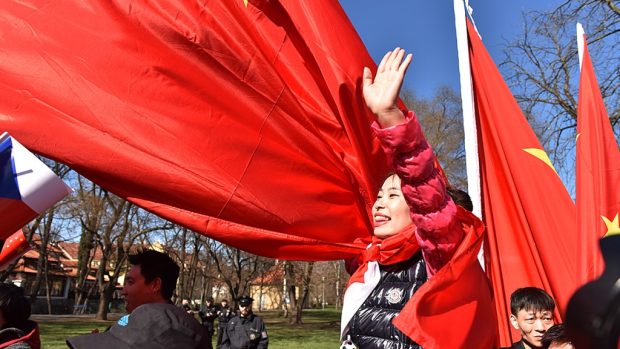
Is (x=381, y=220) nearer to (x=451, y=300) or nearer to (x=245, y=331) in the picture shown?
(x=451, y=300)

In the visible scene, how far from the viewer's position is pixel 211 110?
342 centimetres

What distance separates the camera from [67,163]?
3.07 m

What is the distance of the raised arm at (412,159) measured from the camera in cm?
237

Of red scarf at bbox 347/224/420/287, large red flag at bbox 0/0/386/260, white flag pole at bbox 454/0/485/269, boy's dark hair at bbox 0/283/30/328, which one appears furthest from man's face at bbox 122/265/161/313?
white flag pole at bbox 454/0/485/269

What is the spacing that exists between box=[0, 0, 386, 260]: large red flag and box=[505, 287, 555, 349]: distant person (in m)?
0.92

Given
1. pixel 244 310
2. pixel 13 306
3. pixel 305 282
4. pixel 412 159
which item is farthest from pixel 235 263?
pixel 412 159

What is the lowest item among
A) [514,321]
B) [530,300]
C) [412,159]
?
[514,321]

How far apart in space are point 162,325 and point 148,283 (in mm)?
1160

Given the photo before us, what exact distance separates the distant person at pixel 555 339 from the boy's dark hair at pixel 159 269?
6.33 ft

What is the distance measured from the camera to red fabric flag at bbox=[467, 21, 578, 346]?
354 centimetres

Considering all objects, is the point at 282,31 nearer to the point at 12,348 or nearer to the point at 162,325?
the point at 162,325

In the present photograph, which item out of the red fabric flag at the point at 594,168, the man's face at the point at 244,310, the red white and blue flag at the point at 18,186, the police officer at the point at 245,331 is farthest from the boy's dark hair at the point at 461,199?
the man's face at the point at 244,310

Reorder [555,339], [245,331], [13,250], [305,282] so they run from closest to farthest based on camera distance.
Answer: [555,339], [13,250], [245,331], [305,282]

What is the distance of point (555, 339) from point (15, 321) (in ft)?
10.8
